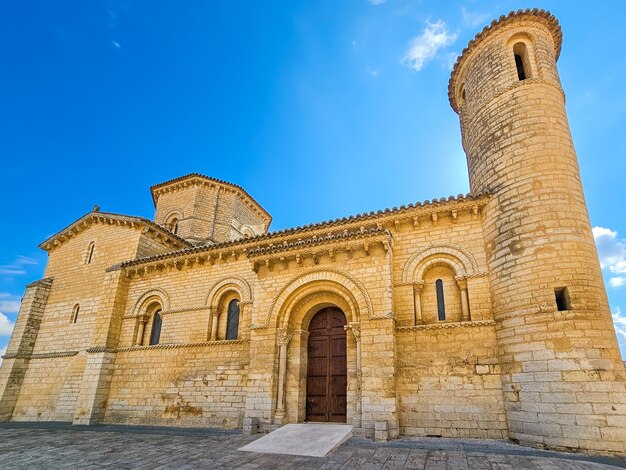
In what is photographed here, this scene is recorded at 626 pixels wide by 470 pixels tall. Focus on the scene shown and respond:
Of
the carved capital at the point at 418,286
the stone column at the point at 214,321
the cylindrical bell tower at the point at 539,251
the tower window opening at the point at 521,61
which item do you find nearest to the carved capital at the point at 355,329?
the carved capital at the point at 418,286

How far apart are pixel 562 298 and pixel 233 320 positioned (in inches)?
373

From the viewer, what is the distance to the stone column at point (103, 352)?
12.2 metres

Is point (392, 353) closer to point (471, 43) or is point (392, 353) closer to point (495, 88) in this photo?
point (495, 88)

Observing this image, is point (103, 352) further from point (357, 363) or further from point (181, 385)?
point (357, 363)

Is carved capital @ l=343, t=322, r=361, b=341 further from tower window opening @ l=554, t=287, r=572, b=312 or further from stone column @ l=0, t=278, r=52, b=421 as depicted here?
stone column @ l=0, t=278, r=52, b=421

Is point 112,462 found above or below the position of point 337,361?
below

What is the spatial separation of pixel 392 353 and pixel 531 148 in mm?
6431

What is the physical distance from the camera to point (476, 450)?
6926 millimetres

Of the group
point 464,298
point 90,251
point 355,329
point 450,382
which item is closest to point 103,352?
point 90,251

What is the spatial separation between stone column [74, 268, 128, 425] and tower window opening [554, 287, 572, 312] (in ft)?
46.0

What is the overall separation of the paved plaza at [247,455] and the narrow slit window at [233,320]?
3.37m

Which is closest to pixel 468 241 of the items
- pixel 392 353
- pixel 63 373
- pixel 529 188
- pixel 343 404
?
pixel 529 188

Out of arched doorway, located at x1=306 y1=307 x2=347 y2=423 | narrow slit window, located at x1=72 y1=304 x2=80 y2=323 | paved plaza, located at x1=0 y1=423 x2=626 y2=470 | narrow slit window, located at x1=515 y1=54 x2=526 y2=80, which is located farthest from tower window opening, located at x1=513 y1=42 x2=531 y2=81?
narrow slit window, located at x1=72 y1=304 x2=80 y2=323

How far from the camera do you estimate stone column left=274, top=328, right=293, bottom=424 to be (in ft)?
30.7
